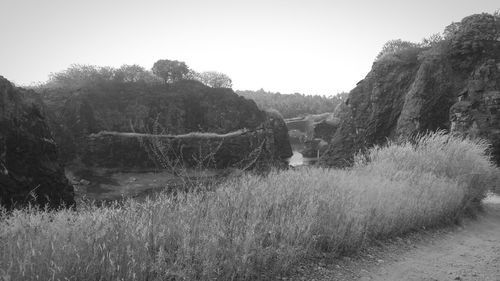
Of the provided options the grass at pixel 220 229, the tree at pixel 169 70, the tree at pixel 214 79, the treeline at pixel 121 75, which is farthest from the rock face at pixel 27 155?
the tree at pixel 214 79

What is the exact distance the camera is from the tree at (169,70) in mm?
33875

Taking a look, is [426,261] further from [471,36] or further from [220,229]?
[471,36]

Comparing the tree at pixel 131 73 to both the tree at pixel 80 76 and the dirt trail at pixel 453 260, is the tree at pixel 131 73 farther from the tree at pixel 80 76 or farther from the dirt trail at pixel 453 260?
the dirt trail at pixel 453 260

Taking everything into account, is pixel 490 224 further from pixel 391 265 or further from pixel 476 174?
pixel 391 265

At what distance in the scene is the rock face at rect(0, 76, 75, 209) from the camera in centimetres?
1148

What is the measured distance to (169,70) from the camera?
113ft

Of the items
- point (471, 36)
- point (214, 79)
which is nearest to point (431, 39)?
point (471, 36)

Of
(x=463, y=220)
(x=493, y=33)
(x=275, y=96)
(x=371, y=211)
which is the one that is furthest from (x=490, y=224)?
(x=275, y=96)

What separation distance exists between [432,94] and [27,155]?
67.4ft

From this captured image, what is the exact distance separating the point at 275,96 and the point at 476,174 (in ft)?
395

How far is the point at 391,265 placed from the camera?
543 centimetres

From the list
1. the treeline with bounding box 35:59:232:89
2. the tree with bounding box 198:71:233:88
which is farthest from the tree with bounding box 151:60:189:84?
the tree with bounding box 198:71:233:88

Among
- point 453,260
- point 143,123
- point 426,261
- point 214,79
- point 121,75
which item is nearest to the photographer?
point 426,261

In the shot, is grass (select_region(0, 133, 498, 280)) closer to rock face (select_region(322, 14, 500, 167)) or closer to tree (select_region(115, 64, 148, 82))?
rock face (select_region(322, 14, 500, 167))
